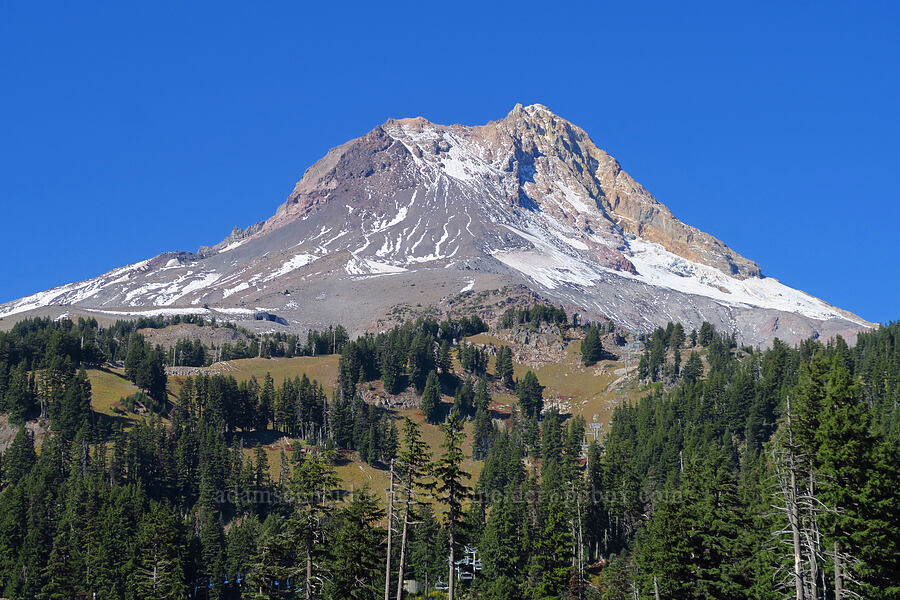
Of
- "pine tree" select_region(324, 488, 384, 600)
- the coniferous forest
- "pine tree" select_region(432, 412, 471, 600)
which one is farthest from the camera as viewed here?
"pine tree" select_region(324, 488, 384, 600)

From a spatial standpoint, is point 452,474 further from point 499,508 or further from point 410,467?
point 499,508

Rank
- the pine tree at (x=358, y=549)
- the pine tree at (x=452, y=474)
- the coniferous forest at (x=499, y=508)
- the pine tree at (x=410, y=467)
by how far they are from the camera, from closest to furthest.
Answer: the coniferous forest at (x=499, y=508) → the pine tree at (x=452, y=474) → the pine tree at (x=410, y=467) → the pine tree at (x=358, y=549)

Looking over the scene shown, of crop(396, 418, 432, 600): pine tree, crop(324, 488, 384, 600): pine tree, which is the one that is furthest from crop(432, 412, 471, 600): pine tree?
crop(324, 488, 384, 600): pine tree

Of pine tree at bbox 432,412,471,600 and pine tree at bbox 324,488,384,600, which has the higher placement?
pine tree at bbox 432,412,471,600

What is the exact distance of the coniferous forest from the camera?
184 feet

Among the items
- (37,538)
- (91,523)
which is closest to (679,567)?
(91,523)

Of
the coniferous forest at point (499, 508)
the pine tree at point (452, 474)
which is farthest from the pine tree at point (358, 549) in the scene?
the pine tree at point (452, 474)

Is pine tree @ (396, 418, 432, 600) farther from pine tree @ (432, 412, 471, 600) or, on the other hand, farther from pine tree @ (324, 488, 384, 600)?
pine tree @ (324, 488, 384, 600)

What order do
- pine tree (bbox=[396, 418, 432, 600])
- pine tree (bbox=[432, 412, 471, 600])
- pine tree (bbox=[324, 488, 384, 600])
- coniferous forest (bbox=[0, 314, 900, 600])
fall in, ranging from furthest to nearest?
pine tree (bbox=[324, 488, 384, 600]) → pine tree (bbox=[396, 418, 432, 600]) → pine tree (bbox=[432, 412, 471, 600]) → coniferous forest (bbox=[0, 314, 900, 600])

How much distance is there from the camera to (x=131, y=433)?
7224 inches

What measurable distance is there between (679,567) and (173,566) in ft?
229

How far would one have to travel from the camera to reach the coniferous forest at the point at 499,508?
56.2 m

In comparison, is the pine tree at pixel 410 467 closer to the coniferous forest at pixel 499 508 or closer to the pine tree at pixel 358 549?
the coniferous forest at pixel 499 508

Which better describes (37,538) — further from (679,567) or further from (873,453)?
(873,453)
